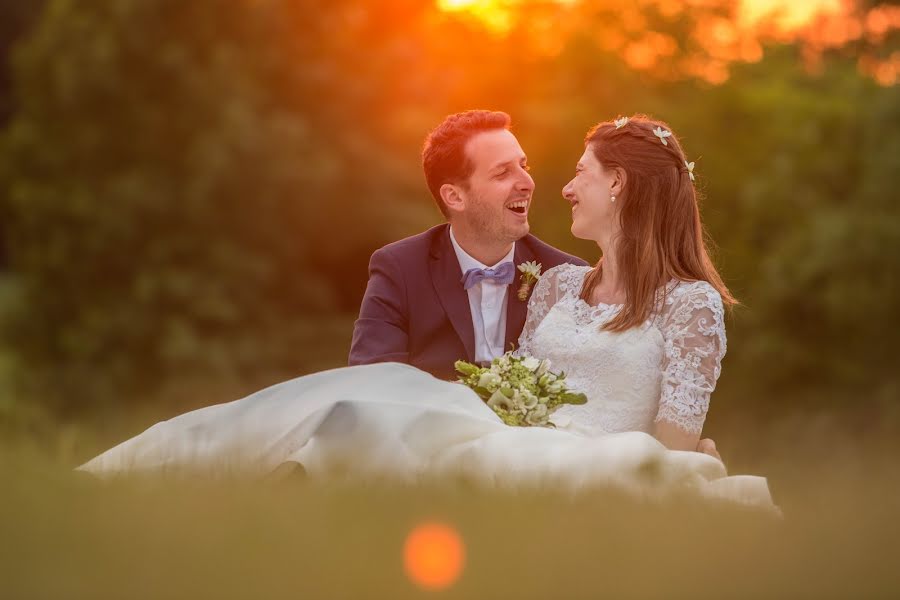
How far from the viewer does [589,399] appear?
245 inches

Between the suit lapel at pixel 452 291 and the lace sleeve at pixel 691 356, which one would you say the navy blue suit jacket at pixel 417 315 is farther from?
the lace sleeve at pixel 691 356

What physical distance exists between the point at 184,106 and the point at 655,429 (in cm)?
2493

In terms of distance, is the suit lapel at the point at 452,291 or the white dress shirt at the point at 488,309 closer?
the suit lapel at the point at 452,291

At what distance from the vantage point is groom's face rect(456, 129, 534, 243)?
700 cm

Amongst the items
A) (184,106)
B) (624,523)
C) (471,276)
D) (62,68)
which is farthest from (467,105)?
(624,523)

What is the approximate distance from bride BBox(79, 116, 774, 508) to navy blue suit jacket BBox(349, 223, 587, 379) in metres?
0.34

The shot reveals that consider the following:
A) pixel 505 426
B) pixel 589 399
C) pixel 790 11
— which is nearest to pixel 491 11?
pixel 790 11

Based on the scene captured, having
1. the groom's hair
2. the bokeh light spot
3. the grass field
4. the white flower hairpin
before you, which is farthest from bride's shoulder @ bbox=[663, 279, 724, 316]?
the bokeh light spot

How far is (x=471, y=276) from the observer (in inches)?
271

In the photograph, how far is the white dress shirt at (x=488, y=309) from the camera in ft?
22.6

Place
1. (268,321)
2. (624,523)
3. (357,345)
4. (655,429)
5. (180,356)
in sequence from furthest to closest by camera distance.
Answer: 1. (268,321)
2. (180,356)
3. (357,345)
4. (655,429)
5. (624,523)

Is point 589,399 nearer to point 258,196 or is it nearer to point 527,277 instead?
point 527,277

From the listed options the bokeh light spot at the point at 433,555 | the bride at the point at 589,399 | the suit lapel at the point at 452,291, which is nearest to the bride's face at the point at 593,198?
the bride at the point at 589,399

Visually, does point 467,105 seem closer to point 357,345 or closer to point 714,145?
point 714,145
